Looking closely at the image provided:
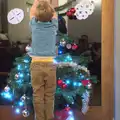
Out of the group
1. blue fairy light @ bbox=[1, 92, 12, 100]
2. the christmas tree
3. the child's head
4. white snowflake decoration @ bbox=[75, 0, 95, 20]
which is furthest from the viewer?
white snowflake decoration @ bbox=[75, 0, 95, 20]

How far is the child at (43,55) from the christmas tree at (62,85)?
0.19 metres

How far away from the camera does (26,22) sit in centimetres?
342

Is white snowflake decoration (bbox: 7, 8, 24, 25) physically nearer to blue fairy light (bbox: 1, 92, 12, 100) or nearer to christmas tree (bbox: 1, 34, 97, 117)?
christmas tree (bbox: 1, 34, 97, 117)

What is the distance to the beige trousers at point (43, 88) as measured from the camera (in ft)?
9.23

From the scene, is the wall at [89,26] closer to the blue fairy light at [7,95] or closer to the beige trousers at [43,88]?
→ the beige trousers at [43,88]

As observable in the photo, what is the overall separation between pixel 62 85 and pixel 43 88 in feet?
0.78

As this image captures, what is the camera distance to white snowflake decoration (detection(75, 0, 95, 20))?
11.0 ft

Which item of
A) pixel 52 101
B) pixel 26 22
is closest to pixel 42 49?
pixel 52 101

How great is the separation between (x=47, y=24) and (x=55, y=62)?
0.39 metres

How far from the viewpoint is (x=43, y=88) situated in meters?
2.87

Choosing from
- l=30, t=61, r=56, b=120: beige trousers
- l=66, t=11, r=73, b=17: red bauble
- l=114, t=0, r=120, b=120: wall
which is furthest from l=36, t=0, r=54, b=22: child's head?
l=114, t=0, r=120, b=120: wall

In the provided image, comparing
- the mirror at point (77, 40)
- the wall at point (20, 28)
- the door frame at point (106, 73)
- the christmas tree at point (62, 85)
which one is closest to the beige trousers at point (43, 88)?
the christmas tree at point (62, 85)

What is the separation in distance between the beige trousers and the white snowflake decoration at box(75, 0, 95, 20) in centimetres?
79

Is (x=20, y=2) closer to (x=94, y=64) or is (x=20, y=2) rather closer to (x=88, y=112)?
(x=94, y=64)
